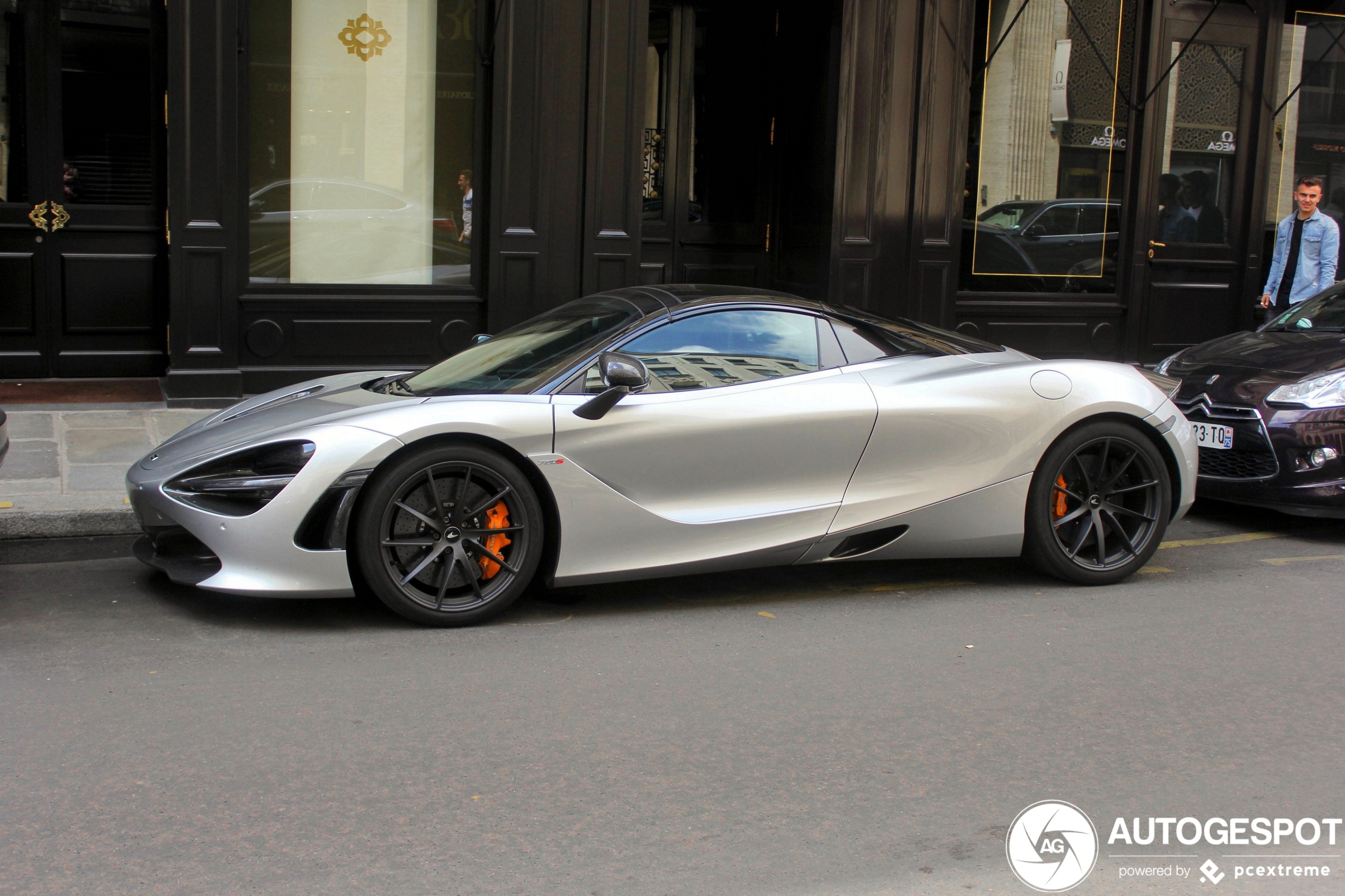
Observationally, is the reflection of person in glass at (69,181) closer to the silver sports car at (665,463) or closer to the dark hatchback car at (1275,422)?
the silver sports car at (665,463)

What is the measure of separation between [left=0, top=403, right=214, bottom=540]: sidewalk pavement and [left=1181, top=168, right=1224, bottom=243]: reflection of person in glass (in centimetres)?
886

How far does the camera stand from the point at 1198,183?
38.8 ft

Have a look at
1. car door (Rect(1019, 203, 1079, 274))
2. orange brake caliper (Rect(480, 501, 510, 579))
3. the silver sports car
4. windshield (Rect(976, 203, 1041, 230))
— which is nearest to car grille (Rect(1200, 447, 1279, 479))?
the silver sports car

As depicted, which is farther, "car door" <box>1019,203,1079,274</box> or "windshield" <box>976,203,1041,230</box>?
"car door" <box>1019,203,1079,274</box>

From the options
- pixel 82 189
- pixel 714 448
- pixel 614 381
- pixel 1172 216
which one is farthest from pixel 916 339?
pixel 1172 216

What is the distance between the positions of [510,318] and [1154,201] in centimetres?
611

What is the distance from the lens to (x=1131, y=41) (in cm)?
1141

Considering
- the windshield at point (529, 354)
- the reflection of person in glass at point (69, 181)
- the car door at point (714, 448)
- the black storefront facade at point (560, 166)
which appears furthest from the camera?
the reflection of person in glass at point (69, 181)

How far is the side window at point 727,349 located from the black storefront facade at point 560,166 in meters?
4.62

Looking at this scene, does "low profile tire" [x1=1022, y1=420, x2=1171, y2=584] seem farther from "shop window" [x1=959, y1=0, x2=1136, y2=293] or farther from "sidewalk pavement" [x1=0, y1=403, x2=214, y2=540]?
"shop window" [x1=959, y1=0, x2=1136, y2=293]

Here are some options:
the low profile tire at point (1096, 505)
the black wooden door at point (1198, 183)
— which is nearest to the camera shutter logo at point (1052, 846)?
the low profile tire at point (1096, 505)

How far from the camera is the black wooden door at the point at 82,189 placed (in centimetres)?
937

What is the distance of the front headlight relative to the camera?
6668mm

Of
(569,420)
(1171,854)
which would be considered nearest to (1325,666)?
(1171,854)
